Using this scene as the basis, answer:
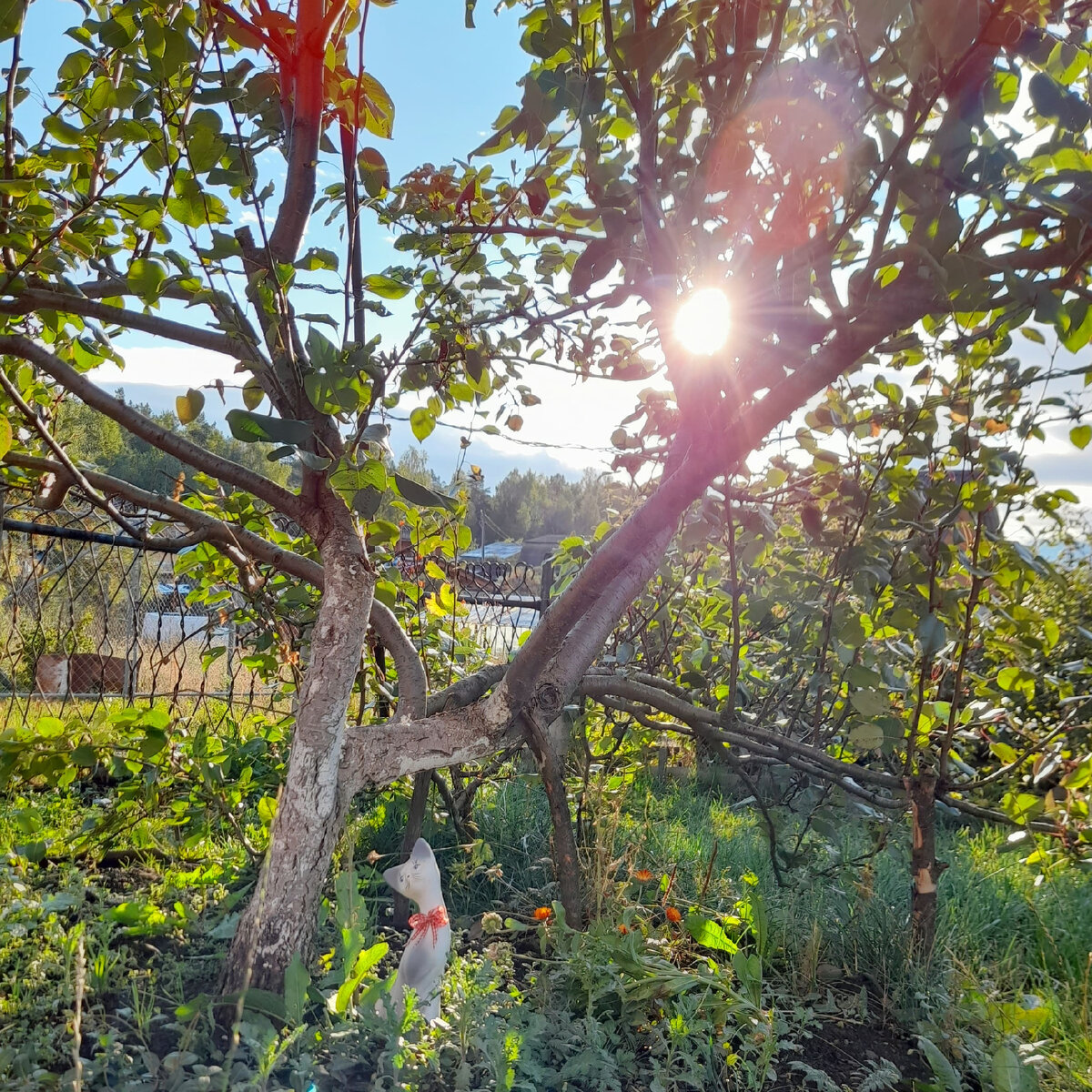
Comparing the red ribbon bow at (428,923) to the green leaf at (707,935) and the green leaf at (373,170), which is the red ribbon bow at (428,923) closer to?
the green leaf at (707,935)

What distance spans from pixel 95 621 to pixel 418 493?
9.12 metres

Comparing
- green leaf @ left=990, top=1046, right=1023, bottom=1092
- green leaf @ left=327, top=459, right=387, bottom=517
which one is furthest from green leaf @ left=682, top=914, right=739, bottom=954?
green leaf @ left=327, top=459, right=387, bottom=517

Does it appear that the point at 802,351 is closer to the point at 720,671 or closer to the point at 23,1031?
the point at 23,1031

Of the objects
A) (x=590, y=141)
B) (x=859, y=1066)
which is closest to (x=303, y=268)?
(x=590, y=141)

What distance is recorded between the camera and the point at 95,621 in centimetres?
859

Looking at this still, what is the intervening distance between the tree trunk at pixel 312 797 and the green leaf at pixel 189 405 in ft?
1.25

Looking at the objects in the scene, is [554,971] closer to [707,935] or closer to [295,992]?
[707,935]

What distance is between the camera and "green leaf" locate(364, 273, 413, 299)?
54.2 inches

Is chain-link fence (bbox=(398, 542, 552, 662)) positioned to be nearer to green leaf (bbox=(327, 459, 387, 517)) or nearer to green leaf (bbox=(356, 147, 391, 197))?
green leaf (bbox=(356, 147, 391, 197))

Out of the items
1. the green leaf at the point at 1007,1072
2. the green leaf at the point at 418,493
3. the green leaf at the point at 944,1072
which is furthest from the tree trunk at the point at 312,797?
the green leaf at the point at 1007,1072

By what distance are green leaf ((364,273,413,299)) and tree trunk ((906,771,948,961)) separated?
5.61 ft

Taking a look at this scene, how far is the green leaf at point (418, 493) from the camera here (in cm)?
108

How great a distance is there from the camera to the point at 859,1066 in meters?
1.68

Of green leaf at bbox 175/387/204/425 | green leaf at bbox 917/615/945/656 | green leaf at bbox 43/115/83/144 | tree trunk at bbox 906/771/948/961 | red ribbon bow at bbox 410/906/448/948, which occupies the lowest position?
red ribbon bow at bbox 410/906/448/948
